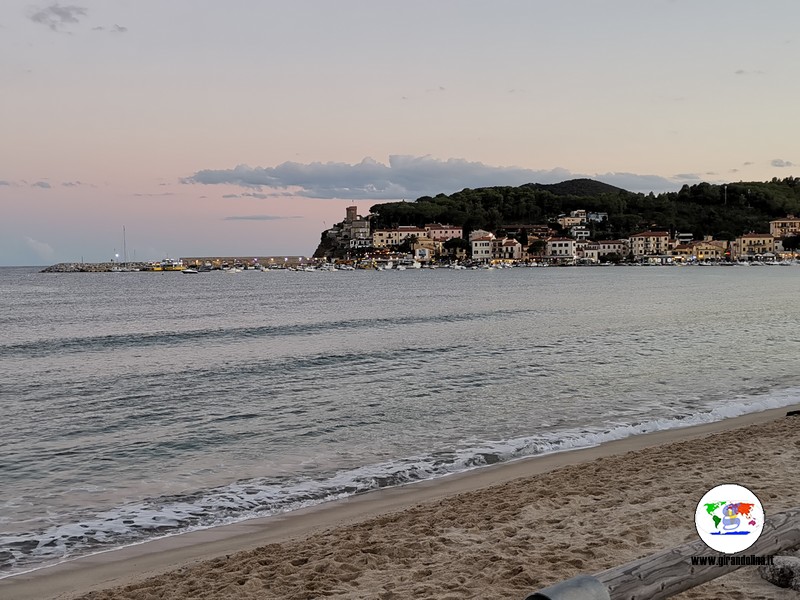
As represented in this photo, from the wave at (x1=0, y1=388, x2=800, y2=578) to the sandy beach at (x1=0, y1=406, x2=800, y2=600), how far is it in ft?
1.21

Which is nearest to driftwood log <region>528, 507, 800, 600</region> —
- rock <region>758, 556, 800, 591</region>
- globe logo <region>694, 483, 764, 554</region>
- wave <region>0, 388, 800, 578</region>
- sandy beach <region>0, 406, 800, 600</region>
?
globe logo <region>694, 483, 764, 554</region>

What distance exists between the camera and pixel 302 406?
53.6 feet

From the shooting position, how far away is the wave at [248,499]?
8023 mm

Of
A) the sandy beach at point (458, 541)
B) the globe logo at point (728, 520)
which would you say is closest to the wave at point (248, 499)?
the sandy beach at point (458, 541)

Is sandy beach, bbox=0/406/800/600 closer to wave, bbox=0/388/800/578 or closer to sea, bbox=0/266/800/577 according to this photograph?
wave, bbox=0/388/800/578

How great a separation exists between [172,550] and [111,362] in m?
18.5

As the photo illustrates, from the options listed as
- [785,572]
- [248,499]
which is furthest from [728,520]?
[248,499]

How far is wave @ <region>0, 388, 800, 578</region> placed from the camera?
316 inches

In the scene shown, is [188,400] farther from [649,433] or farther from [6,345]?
[6,345]

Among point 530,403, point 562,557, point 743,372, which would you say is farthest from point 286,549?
point 743,372

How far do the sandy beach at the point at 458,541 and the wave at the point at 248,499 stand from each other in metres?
0.37

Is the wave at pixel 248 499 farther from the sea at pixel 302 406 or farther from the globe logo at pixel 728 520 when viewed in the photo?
the globe logo at pixel 728 520

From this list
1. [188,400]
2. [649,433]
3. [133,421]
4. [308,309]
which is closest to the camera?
[649,433]

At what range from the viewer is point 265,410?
631 inches
